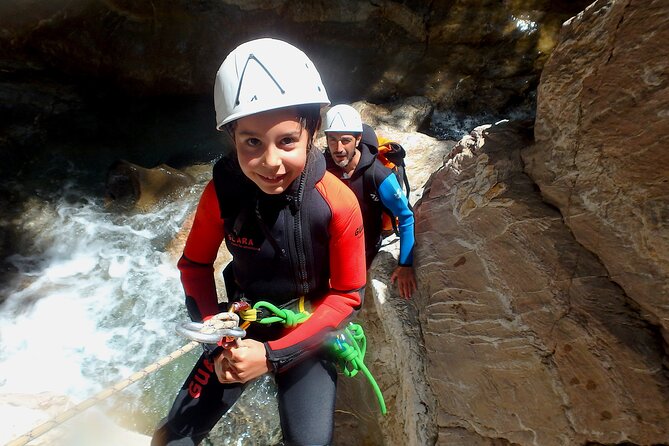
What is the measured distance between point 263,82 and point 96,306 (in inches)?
166

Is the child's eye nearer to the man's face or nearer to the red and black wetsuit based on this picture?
the red and black wetsuit

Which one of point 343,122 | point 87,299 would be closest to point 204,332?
point 343,122

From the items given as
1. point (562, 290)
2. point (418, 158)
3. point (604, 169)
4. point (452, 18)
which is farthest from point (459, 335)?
point (452, 18)

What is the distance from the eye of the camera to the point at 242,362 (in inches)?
70.7

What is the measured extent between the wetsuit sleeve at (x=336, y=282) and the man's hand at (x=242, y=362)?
0.04 meters

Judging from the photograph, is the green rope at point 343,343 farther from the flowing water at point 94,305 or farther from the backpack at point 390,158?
the flowing water at point 94,305

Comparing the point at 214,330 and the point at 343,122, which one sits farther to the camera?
the point at 343,122

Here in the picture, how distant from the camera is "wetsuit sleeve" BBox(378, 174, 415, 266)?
2410 mm

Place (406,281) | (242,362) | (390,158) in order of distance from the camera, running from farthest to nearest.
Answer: (390,158) → (406,281) → (242,362)

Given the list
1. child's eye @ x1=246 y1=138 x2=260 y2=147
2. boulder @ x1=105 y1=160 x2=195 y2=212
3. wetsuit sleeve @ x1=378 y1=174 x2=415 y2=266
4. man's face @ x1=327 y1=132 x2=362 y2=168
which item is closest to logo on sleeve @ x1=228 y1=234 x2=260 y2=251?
child's eye @ x1=246 y1=138 x2=260 y2=147

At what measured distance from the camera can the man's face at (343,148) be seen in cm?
294

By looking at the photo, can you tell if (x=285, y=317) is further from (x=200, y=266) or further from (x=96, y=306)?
(x=96, y=306)

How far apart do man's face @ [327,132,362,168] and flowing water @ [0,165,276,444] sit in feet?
7.20

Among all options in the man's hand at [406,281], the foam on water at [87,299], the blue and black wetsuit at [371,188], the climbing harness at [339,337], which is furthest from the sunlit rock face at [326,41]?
the climbing harness at [339,337]
